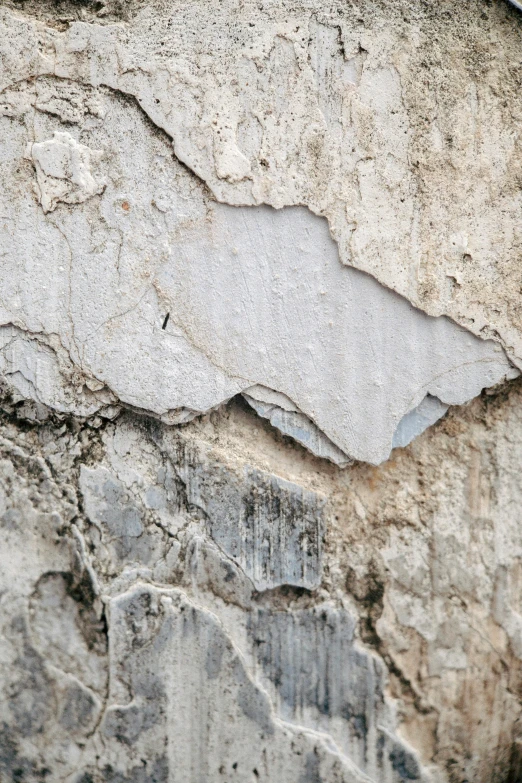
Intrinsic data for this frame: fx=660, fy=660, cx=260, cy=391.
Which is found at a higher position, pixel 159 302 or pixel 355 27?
pixel 355 27

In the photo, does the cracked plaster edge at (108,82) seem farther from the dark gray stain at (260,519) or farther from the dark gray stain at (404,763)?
the dark gray stain at (404,763)

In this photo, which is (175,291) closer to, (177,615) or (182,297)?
(182,297)

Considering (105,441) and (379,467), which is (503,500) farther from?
(105,441)

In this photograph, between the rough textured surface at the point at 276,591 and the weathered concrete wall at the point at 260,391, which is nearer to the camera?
the weathered concrete wall at the point at 260,391

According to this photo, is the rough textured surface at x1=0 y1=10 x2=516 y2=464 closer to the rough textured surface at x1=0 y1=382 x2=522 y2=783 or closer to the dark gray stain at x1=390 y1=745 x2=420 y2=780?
the rough textured surface at x1=0 y1=382 x2=522 y2=783

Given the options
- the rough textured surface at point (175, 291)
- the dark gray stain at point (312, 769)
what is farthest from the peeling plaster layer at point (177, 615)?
the rough textured surface at point (175, 291)

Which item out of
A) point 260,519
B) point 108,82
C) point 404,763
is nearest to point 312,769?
point 404,763

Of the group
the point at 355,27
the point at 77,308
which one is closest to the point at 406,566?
the point at 77,308
